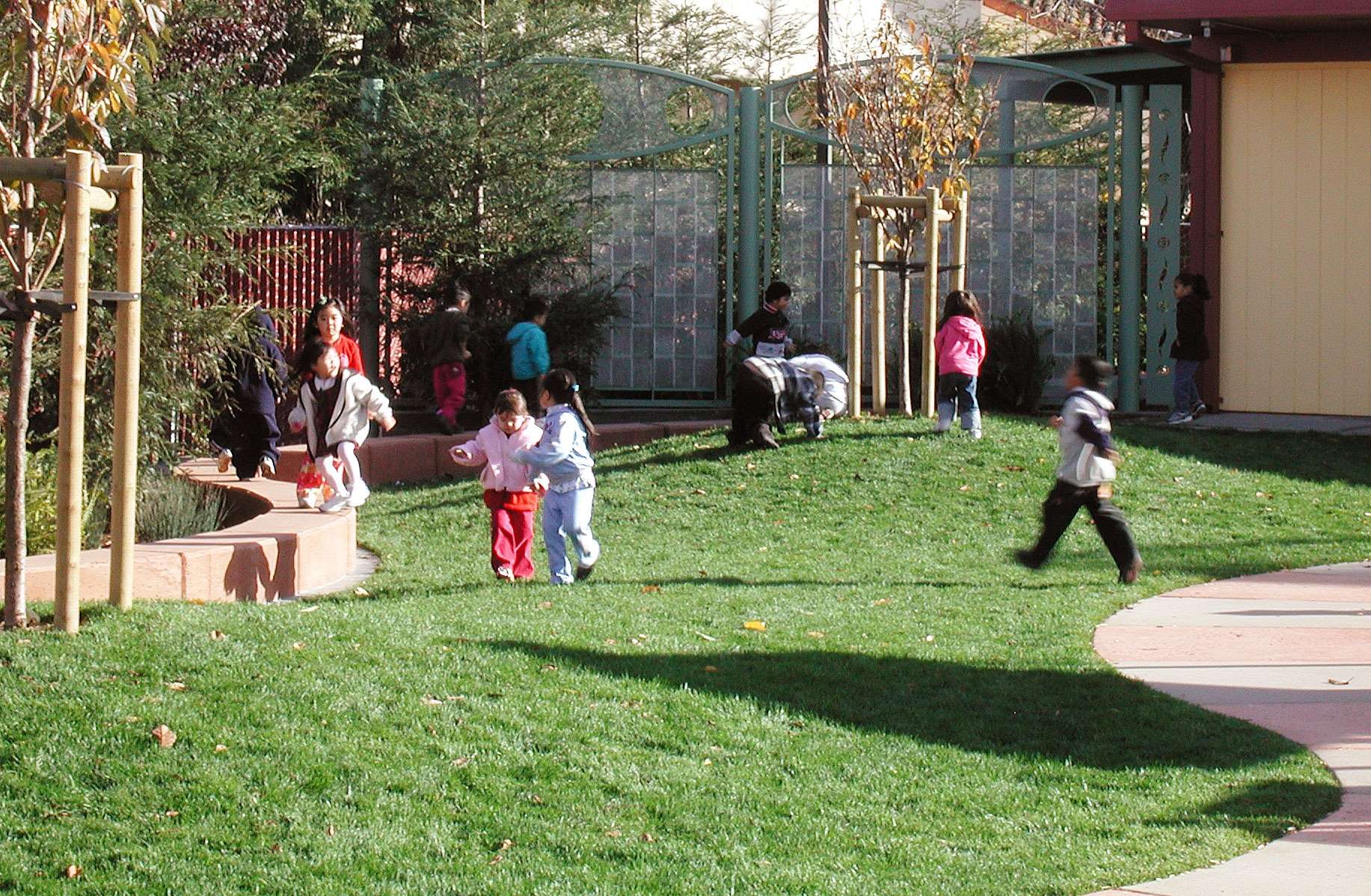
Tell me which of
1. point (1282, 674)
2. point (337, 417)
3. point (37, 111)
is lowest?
point (1282, 674)

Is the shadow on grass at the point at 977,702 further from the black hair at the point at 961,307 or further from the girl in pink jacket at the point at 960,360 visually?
the black hair at the point at 961,307

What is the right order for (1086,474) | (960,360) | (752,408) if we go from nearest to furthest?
1. (1086,474)
2. (960,360)
3. (752,408)

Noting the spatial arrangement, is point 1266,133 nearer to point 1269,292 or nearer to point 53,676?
point 1269,292

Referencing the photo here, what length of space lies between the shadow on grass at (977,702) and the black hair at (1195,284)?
9343 mm

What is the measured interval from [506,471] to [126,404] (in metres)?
2.65

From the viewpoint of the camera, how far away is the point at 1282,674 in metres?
7.07

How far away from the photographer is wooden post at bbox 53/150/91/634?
6.36 metres

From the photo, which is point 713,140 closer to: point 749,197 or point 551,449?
point 749,197

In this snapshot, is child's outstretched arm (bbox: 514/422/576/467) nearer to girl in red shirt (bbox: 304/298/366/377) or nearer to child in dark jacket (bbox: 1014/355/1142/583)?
girl in red shirt (bbox: 304/298/366/377)

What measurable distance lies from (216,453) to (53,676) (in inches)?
285

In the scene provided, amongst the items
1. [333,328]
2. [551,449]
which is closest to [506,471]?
[551,449]

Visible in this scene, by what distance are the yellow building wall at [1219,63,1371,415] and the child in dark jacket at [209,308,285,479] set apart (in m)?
9.11

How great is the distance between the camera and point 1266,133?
16047mm

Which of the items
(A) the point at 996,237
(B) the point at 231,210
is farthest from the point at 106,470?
(A) the point at 996,237
